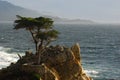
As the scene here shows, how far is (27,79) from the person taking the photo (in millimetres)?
41281

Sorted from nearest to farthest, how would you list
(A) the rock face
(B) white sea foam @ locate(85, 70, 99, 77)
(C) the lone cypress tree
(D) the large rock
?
1. (A) the rock face
2. (D) the large rock
3. (C) the lone cypress tree
4. (B) white sea foam @ locate(85, 70, 99, 77)

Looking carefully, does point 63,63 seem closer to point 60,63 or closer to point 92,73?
point 60,63

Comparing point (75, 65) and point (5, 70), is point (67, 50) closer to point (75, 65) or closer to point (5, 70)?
point (75, 65)

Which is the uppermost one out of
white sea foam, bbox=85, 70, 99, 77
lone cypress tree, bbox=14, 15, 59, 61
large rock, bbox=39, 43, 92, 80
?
lone cypress tree, bbox=14, 15, 59, 61

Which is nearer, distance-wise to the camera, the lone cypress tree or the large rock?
the large rock

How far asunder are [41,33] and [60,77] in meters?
5.49

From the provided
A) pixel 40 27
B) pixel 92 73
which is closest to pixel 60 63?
pixel 40 27

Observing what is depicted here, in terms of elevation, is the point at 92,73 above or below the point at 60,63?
below

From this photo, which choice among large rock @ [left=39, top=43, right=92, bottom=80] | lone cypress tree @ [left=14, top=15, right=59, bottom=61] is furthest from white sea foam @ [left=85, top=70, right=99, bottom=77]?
lone cypress tree @ [left=14, top=15, right=59, bottom=61]

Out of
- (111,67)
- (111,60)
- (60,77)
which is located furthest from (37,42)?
(111,60)

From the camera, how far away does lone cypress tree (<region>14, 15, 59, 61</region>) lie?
44562 mm

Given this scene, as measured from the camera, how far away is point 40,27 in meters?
45.2

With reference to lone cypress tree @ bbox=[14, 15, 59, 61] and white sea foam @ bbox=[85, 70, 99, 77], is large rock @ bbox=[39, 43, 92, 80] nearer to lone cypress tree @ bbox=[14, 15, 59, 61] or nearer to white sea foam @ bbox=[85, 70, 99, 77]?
lone cypress tree @ bbox=[14, 15, 59, 61]

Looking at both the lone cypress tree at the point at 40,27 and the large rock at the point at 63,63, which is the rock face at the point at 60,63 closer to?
the large rock at the point at 63,63
